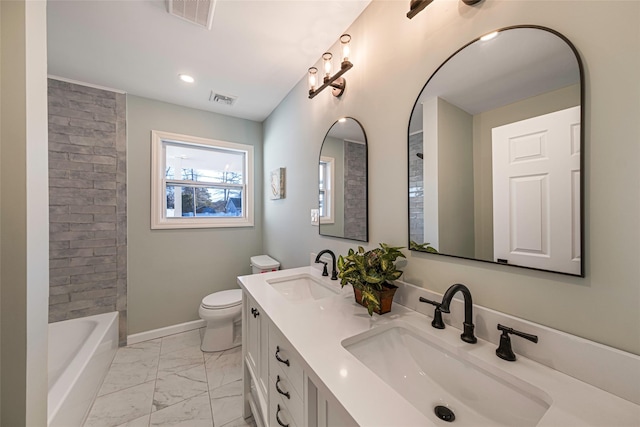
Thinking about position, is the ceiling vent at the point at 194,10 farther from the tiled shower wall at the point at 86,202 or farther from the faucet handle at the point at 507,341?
the faucet handle at the point at 507,341

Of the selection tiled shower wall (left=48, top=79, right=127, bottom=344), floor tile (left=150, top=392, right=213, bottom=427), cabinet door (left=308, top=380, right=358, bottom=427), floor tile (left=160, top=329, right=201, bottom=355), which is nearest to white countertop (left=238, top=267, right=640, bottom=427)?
cabinet door (left=308, top=380, right=358, bottom=427)

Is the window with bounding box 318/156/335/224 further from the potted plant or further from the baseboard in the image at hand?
the baseboard

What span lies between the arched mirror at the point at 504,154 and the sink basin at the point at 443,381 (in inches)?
13.5

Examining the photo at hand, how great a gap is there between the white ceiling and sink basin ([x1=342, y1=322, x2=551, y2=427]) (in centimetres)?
172

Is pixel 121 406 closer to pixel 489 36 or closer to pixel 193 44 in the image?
pixel 193 44

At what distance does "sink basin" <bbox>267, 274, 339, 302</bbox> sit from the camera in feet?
4.78

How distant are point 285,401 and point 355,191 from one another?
1081 mm

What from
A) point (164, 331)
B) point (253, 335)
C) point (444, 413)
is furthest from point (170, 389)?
point (444, 413)

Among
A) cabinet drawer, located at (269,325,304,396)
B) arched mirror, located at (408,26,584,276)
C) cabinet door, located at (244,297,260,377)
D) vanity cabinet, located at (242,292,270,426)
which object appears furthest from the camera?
cabinet door, located at (244,297,260,377)

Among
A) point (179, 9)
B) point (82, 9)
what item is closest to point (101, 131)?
point (82, 9)

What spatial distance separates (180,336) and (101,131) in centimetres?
221

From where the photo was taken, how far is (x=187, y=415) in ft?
4.75

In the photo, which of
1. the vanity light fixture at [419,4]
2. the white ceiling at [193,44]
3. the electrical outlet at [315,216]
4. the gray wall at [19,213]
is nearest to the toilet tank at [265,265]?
the electrical outlet at [315,216]

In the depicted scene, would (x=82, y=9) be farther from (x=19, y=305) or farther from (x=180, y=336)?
(x=180, y=336)
